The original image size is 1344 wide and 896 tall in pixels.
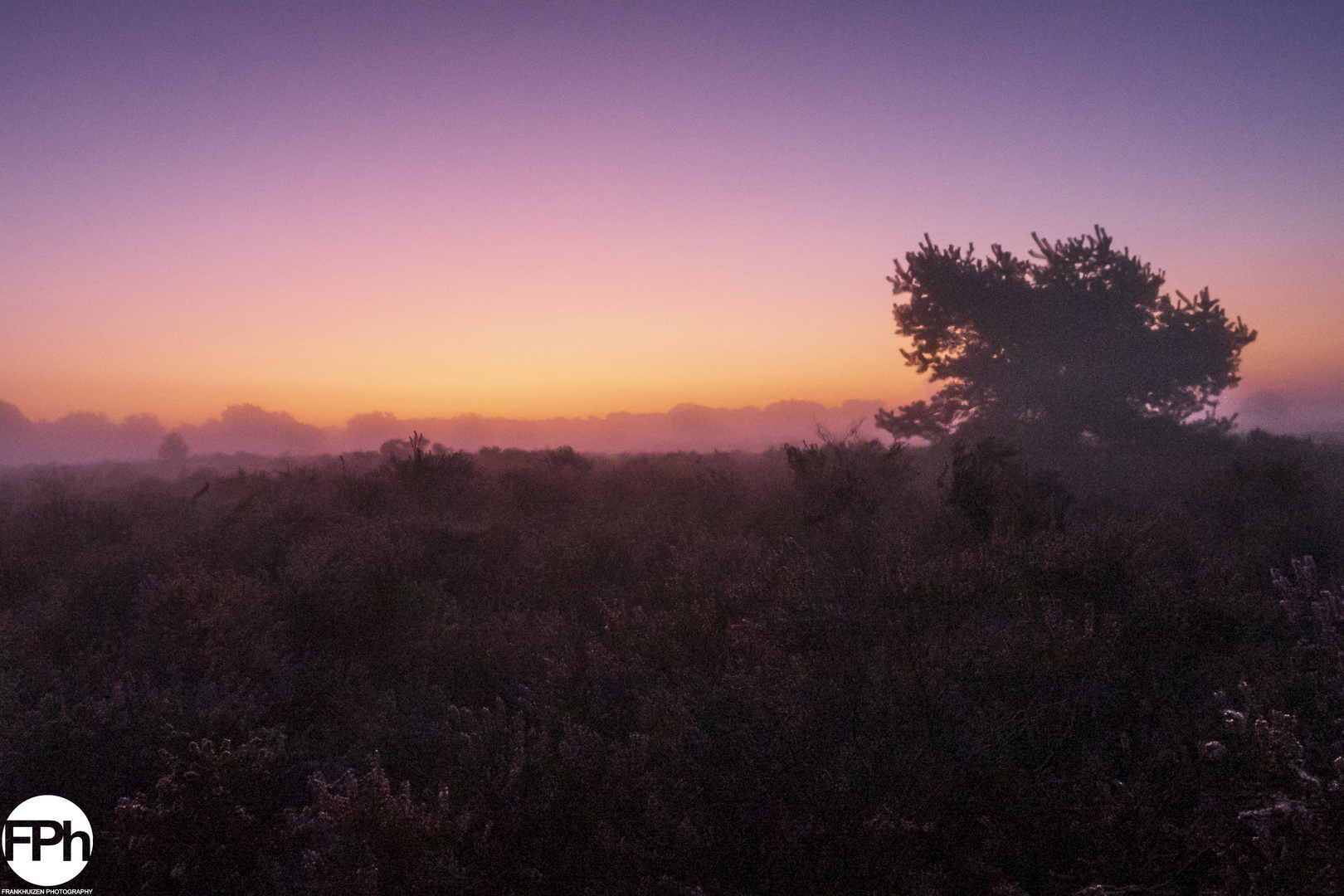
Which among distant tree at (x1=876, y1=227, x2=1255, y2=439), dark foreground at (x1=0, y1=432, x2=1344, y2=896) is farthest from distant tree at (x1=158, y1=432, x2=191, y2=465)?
distant tree at (x1=876, y1=227, x2=1255, y2=439)

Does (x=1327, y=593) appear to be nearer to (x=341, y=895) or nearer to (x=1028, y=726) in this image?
(x=1028, y=726)

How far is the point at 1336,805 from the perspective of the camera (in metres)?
2.73

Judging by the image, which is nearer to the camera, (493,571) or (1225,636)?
(1225,636)

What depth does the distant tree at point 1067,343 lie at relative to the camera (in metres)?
18.2

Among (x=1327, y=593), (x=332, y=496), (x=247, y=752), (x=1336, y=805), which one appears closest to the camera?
(x=1336, y=805)

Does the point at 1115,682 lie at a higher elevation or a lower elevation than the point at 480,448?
lower

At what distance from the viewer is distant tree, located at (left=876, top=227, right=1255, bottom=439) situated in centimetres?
1820

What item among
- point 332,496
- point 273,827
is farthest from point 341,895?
point 332,496

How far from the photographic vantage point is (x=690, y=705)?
14.0ft

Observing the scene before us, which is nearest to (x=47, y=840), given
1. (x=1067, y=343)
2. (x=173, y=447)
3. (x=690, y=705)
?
(x=690, y=705)

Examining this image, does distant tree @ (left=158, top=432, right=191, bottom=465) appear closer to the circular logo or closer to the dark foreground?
the dark foreground

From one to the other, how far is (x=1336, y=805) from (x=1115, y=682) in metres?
1.58

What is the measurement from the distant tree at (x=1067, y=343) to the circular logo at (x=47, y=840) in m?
19.4

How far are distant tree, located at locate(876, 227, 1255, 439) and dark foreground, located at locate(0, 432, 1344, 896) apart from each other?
10.8m
